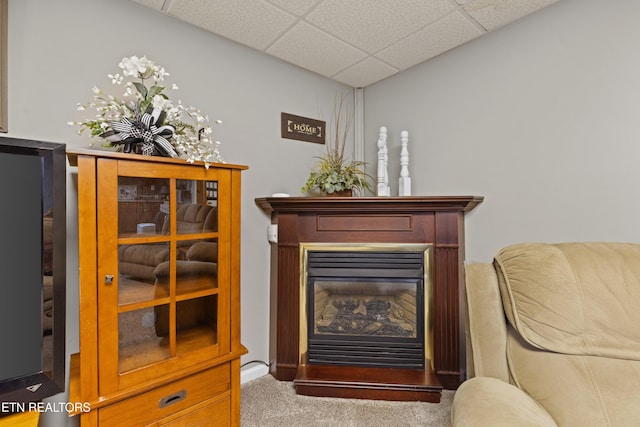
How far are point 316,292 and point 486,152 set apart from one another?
4.75 feet

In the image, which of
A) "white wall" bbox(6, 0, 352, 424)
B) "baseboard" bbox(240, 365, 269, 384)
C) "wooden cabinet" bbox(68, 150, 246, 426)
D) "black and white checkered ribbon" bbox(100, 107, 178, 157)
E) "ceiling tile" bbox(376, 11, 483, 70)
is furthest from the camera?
"baseboard" bbox(240, 365, 269, 384)

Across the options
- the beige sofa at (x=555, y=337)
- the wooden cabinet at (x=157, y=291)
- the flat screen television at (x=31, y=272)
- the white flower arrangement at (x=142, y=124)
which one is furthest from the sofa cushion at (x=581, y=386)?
the flat screen television at (x=31, y=272)

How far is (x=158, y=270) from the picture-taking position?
4.34 feet

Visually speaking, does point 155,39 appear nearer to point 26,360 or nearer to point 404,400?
point 26,360

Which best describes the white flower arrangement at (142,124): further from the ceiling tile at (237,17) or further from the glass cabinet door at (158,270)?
the ceiling tile at (237,17)

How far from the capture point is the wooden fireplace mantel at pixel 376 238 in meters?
1.93

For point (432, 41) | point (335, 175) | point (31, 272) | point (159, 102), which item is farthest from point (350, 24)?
point (31, 272)

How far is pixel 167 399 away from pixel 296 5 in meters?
2.03

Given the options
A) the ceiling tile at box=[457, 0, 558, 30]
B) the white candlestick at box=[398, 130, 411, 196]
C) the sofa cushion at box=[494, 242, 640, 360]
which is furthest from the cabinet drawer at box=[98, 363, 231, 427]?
the ceiling tile at box=[457, 0, 558, 30]

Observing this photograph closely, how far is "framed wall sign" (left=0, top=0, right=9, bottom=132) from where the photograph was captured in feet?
4.27

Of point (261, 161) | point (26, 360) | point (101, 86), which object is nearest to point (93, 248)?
point (26, 360)

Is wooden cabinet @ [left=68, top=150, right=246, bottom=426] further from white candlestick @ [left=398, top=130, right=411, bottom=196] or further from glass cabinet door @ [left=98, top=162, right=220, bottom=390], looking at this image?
white candlestick @ [left=398, top=130, right=411, bottom=196]

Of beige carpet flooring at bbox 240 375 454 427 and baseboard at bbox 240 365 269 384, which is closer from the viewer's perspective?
beige carpet flooring at bbox 240 375 454 427

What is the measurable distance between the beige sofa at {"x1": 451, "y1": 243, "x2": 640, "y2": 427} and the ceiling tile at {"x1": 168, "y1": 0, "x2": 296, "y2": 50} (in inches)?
66.9
